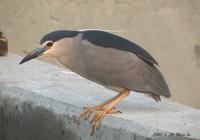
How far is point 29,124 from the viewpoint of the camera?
5.27 m

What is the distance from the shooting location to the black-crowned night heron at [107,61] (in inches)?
191

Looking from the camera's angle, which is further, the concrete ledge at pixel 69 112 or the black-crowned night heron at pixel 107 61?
the black-crowned night heron at pixel 107 61

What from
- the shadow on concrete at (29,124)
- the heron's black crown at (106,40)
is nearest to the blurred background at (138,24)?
the shadow on concrete at (29,124)

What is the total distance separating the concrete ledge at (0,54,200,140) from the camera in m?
4.45

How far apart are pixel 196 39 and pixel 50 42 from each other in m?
3.77

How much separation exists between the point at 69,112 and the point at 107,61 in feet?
1.28

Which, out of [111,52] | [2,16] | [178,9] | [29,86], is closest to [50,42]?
[111,52]

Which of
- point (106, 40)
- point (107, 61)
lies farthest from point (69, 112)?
point (106, 40)

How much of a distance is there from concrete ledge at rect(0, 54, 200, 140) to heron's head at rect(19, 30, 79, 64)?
349 millimetres

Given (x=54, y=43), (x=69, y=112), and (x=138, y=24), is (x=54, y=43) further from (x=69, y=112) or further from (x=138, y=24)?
(x=138, y=24)

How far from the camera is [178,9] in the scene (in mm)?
8352

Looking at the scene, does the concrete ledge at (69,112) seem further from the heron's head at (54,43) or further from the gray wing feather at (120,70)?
the heron's head at (54,43)

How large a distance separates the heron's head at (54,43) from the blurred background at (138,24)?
2.78 meters

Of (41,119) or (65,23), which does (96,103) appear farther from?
(65,23)
